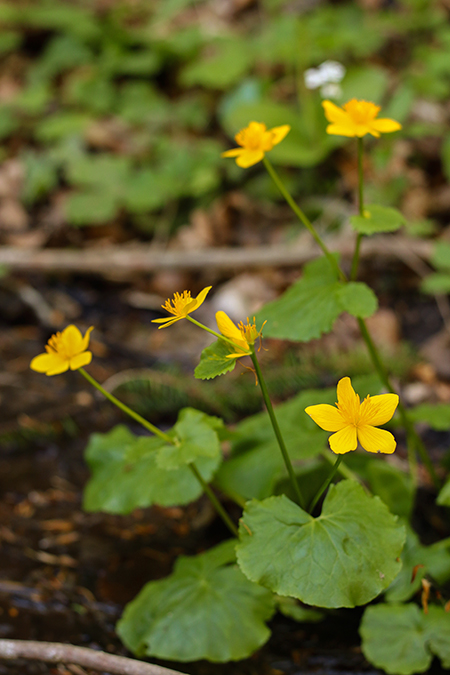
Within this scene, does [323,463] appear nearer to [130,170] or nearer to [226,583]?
[226,583]

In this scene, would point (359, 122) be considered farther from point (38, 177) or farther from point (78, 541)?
point (38, 177)

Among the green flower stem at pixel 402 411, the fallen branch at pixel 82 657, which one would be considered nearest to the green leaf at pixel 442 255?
the green flower stem at pixel 402 411

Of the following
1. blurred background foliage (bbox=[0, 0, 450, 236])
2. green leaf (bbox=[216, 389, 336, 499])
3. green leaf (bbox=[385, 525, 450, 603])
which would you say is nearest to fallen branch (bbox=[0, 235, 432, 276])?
blurred background foliage (bbox=[0, 0, 450, 236])

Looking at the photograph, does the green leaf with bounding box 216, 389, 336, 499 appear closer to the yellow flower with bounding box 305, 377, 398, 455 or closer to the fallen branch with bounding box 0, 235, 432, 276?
the yellow flower with bounding box 305, 377, 398, 455

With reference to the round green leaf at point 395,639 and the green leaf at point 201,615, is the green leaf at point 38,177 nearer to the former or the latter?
the green leaf at point 201,615

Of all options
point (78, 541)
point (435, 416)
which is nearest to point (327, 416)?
point (435, 416)

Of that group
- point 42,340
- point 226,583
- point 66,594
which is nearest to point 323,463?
point 226,583

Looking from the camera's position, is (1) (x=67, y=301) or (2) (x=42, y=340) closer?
(2) (x=42, y=340)
